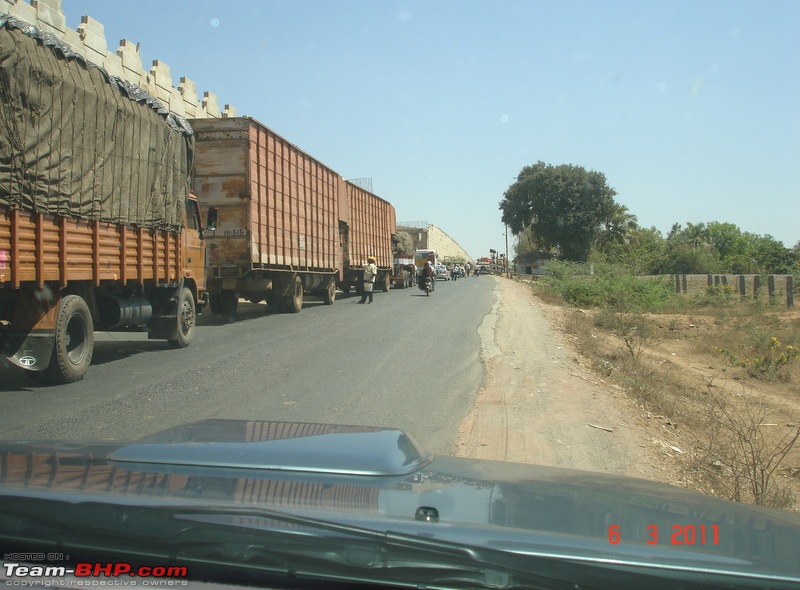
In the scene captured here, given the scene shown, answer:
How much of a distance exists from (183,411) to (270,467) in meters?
4.89

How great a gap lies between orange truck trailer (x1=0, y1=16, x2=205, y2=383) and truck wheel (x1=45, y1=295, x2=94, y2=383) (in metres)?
0.02

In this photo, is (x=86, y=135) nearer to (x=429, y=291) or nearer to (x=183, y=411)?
(x=183, y=411)

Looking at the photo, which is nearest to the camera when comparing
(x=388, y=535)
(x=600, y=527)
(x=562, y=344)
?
(x=388, y=535)

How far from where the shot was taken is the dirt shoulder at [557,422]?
615 cm

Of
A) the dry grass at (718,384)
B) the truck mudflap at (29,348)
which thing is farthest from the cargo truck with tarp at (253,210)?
the dry grass at (718,384)

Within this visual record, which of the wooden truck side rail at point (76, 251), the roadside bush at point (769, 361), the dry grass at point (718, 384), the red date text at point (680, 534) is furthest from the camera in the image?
the roadside bush at point (769, 361)

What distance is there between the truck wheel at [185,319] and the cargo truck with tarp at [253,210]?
1.94 m

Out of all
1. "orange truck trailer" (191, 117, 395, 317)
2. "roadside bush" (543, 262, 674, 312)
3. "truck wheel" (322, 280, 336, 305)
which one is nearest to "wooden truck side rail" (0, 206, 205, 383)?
"orange truck trailer" (191, 117, 395, 317)

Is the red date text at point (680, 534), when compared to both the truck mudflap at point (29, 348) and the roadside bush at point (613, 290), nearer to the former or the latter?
the truck mudflap at point (29, 348)

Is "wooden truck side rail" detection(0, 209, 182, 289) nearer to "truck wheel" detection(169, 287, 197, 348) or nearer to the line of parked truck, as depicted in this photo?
the line of parked truck

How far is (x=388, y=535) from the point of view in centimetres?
199

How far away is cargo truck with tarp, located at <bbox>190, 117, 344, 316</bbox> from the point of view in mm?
15703

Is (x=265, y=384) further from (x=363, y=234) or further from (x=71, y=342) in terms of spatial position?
(x=363, y=234)

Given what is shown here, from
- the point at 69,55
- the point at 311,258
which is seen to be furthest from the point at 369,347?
the point at 311,258
